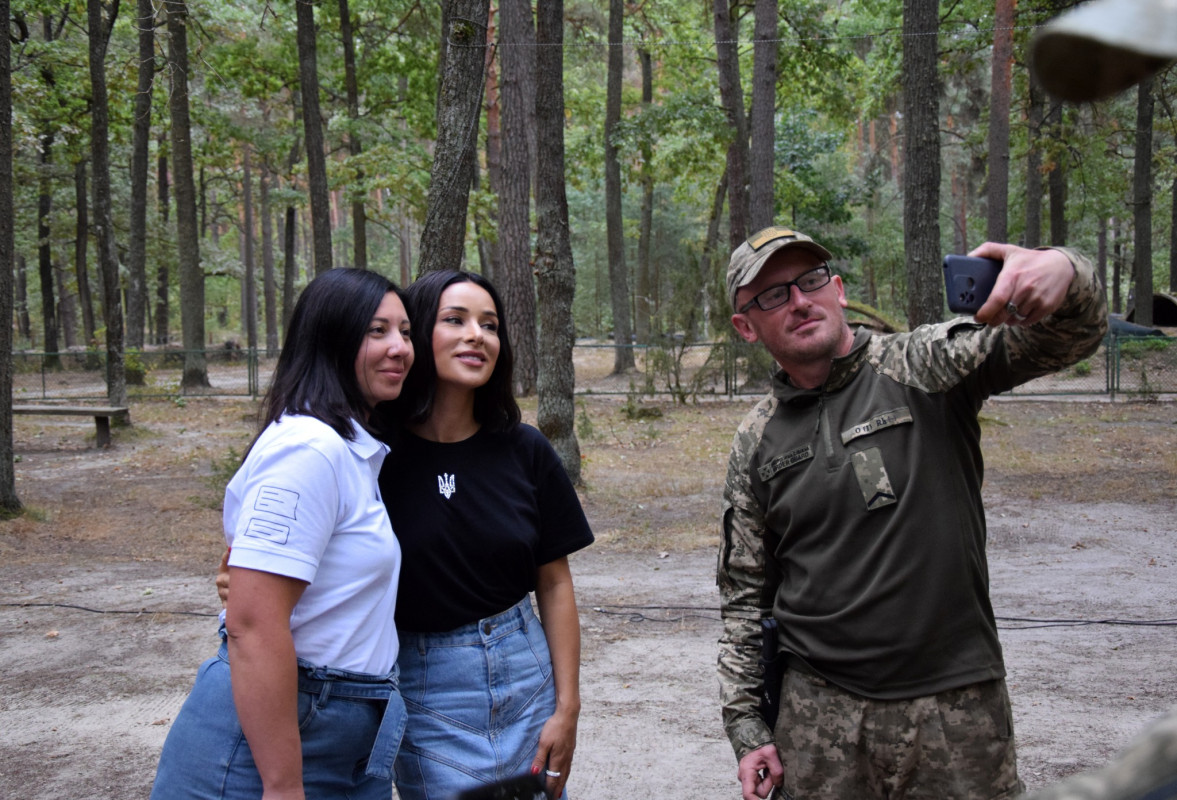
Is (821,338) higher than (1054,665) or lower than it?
higher

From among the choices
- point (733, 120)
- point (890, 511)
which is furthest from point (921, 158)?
point (890, 511)

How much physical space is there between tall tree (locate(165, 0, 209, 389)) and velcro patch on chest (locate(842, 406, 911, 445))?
19634 mm

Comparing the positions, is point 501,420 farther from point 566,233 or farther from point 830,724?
point 566,233

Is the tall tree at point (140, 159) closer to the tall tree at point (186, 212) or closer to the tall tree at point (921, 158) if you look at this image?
the tall tree at point (186, 212)

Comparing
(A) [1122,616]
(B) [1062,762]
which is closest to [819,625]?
(B) [1062,762]

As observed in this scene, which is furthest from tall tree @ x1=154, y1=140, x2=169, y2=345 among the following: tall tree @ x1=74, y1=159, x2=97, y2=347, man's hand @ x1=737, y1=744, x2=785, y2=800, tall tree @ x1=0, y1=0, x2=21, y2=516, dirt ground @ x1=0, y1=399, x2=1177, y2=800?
man's hand @ x1=737, y1=744, x2=785, y2=800

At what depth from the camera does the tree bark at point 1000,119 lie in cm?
1772

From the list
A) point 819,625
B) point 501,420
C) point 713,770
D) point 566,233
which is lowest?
point 713,770

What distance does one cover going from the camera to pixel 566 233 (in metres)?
10.4

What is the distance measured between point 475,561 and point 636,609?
15.2 ft

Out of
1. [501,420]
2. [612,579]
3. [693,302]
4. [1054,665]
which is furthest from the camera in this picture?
[693,302]

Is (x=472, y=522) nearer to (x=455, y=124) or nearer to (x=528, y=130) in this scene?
(x=455, y=124)

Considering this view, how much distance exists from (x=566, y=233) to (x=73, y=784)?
7.27 metres

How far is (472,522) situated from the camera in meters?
2.37
